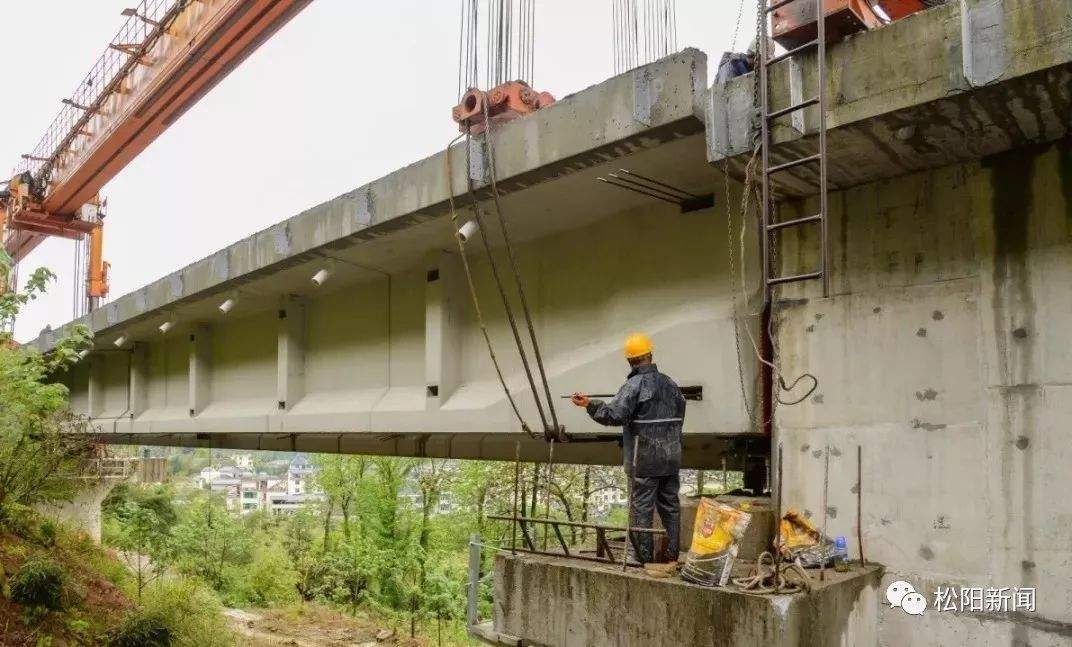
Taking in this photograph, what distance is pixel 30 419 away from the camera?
11750 mm

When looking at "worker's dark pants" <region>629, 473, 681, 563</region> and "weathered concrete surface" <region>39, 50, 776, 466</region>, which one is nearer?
"worker's dark pants" <region>629, 473, 681, 563</region>

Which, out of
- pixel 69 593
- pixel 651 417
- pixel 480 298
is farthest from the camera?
pixel 69 593

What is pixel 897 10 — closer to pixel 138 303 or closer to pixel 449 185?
pixel 449 185

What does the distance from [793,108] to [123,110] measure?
2147 centimetres

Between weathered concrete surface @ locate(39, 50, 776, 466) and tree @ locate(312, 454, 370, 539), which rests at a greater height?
weathered concrete surface @ locate(39, 50, 776, 466)

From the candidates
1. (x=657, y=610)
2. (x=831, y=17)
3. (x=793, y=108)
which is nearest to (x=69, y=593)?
(x=657, y=610)

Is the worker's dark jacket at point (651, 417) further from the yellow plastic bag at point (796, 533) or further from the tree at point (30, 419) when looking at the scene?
the tree at point (30, 419)

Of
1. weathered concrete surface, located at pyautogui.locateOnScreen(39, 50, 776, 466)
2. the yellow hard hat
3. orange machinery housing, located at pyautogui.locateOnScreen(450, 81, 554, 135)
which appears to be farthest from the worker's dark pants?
orange machinery housing, located at pyautogui.locateOnScreen(450, 81, 554, 135)

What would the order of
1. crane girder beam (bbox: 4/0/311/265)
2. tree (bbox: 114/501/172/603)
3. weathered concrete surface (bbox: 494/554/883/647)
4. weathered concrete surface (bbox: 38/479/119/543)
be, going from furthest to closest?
tree (bbox: 114/501/172/603) → weathered concrete surface (bbox: 38/479/119/543) → crane girder beam (bbox: 4/0/311/265) → weathered concrete surface (bbox: 494/554/883/647)

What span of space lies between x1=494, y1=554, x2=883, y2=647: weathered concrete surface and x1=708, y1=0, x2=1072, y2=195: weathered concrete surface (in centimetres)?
244

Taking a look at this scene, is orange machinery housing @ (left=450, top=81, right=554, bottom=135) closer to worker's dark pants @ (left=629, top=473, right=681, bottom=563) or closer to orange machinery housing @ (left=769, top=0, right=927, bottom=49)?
orange machinery housing @ (left=769, top=0, right=927, bottom=49)

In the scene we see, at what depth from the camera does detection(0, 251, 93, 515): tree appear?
11273 millimetres

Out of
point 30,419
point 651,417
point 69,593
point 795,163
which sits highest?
point 795,163

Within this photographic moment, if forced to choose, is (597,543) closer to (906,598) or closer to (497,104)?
(906,598)
